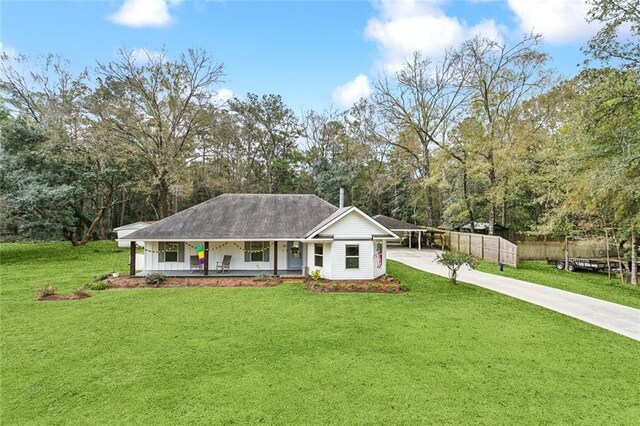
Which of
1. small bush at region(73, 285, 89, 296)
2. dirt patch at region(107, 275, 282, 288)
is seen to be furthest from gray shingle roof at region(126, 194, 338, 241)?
small bush at region(73, 285, 89, 296)

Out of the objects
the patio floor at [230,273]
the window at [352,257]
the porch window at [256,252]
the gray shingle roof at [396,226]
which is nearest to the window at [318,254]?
the patio floor at [230,273]

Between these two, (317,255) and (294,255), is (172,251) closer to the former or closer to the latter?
(294,255)

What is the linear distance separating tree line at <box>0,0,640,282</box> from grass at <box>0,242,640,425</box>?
7.14 m

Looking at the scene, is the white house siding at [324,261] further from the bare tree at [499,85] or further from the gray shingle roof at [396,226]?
the bare tree at [499,85]

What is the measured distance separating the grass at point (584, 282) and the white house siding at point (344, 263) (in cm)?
811

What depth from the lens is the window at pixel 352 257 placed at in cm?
1524

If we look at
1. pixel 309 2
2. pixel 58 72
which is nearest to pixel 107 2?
pixel 309 2

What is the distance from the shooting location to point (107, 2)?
1239cm

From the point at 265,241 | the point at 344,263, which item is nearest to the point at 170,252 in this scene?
the point at 265,241

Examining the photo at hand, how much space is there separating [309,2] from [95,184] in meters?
23.7

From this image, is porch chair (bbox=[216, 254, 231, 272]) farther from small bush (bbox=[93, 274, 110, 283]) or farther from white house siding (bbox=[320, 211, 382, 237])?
white house siding (bbox=[320, 211, 382, 237])

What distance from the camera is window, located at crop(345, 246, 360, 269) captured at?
15.2m

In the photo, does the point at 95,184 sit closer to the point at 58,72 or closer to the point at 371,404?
the point at 58,72

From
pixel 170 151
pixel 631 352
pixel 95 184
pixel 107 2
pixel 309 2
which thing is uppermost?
pixel 309 2
